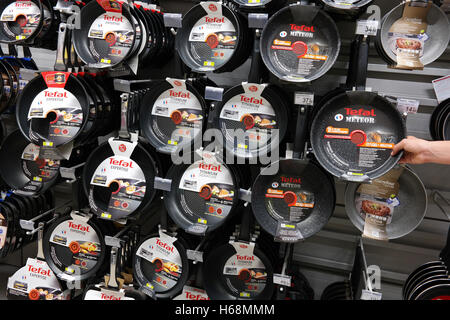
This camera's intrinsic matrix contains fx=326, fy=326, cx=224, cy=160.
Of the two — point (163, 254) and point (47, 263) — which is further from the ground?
point (163, 254)

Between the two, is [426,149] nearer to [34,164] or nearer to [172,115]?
[172,115]

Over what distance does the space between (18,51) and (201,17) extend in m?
1.33

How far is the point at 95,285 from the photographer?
1917 millimetres

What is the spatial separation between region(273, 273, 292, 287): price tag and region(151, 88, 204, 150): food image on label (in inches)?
32.7

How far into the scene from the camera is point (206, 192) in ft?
5.72

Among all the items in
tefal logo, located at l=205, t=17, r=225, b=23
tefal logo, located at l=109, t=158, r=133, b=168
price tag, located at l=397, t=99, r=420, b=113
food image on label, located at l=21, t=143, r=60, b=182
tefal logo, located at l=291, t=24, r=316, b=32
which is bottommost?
food image on label, located at l=21, t=143, r=60, b=182

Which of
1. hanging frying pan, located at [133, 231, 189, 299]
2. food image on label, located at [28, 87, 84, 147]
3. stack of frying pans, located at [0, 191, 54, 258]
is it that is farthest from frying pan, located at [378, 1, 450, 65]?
stack of frying pans, located at [0, 191, 54, 258]

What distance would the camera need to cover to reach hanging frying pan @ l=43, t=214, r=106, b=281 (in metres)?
1.95

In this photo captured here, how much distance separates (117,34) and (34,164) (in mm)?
1103

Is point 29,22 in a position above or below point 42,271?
above

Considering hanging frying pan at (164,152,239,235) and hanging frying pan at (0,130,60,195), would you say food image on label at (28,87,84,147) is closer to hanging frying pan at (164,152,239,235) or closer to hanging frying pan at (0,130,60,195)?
hanging frying pan at (0,130,60,195)

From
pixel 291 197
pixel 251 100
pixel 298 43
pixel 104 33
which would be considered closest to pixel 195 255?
pixel 291 197

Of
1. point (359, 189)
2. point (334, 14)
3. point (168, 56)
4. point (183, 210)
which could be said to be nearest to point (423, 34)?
point (334, 14)
